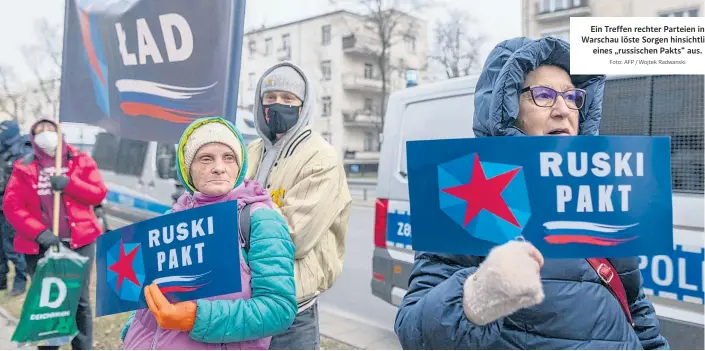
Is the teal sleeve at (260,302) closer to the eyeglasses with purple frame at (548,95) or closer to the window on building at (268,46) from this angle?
the eyeglasses with purple frame at (548,95)

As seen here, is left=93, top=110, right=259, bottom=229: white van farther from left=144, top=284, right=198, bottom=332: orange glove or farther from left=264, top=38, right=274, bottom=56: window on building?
left=264, top=38, right=274, bottom=56: window on building

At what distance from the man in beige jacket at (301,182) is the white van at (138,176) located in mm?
4839

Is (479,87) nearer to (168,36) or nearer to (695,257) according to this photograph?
(168,36)

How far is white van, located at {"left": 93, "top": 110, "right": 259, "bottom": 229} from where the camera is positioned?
26.6ft

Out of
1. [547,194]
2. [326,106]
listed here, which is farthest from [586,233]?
[326,106]

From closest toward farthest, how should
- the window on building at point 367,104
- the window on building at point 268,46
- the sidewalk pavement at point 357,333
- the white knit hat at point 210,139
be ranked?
the white knit hat at point 210,139 → the sidewalk pavement at point 357,333 → the window on building at point 268,46 → the window on building at point 367,104

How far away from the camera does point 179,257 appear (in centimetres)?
163

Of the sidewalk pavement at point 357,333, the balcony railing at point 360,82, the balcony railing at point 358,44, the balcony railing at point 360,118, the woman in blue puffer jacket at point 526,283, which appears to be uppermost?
the balcony railing at point 358,44

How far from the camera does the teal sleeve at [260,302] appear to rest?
1605mm

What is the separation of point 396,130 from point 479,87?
10.8 feet

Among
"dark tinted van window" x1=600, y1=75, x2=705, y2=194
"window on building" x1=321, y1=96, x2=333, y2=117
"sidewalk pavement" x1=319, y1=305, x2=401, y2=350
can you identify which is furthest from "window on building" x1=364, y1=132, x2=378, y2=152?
"dark tinted van window" x1=600, y1=75, x2=705, y2=194

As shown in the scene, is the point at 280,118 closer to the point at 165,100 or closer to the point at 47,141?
the point at 165,100

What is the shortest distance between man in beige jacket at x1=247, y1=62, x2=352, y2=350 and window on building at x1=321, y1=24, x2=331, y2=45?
113ft

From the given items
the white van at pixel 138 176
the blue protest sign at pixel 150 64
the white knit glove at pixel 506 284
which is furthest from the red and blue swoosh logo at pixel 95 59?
the white van at pixel 138 176
